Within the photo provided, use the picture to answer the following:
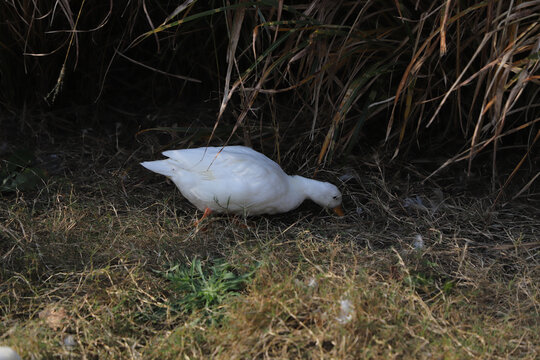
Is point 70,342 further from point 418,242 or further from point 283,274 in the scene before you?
point 418,242

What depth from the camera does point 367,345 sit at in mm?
1881

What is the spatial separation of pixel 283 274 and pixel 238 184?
0.58 m

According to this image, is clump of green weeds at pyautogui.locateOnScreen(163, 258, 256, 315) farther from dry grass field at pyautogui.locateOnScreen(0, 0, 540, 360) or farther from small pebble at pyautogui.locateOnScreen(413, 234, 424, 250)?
small pebble at pyautogui.locateOnScreen(413, 234, 424, 250)

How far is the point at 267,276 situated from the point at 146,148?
142cm

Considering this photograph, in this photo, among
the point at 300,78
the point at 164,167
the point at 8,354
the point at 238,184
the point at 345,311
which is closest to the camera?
the point at 8,354

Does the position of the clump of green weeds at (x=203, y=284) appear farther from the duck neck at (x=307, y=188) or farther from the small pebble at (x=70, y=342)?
the duck neck at (x=307, y=188)

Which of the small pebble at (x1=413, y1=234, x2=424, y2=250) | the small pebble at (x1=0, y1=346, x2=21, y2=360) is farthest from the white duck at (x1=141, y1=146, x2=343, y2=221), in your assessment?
the small pebble at (x1=0, y1=346, x2=21, y2=360)

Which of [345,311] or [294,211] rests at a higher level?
[345,311]

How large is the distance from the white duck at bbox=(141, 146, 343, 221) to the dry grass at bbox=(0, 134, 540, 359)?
0.28ft

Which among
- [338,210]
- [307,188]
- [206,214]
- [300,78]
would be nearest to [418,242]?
[338,210]

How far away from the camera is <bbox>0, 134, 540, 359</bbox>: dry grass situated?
191 cm

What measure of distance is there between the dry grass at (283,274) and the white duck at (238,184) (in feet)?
0.28

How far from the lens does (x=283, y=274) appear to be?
218 centimetres

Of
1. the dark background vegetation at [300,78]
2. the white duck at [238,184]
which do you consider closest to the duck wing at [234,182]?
the white duck at [238,184]
